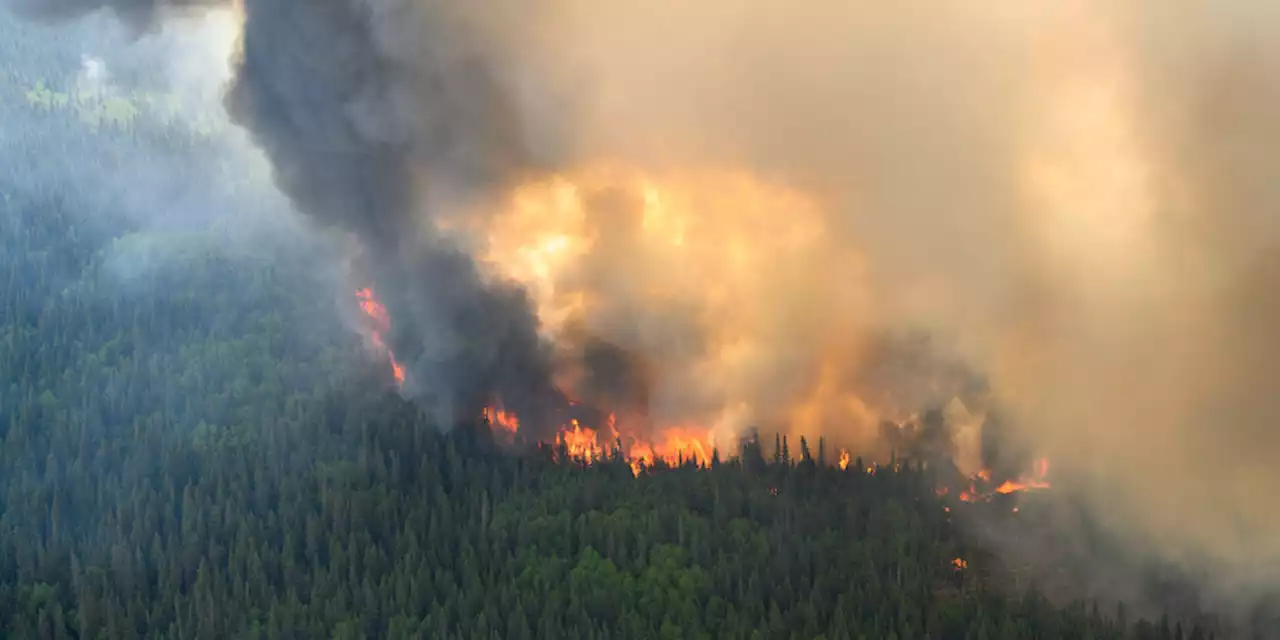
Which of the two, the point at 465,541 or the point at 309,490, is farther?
the point at 309,490

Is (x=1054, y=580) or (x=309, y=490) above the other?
(x=309, y=490)

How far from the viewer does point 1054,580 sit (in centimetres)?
11788

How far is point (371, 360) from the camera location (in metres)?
170

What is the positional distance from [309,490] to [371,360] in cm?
2872

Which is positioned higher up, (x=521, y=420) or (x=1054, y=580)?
(x=521, y=420)

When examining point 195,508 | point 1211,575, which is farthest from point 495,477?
point 1211,575

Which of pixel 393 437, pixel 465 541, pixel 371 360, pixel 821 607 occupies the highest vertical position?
pixel 371 360

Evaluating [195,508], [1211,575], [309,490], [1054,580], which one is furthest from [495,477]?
[1211,575]

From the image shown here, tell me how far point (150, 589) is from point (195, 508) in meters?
10.8

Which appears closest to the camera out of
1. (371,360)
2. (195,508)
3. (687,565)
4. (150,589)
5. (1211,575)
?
(1211,575)

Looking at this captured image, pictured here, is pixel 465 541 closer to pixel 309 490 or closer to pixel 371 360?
pixel 309 490

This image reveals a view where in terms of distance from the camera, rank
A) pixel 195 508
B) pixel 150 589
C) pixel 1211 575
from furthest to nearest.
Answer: pixel 195 508 → pixel 150 589 → pixel 1211 575

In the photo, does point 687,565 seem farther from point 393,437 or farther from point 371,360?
point 371,360

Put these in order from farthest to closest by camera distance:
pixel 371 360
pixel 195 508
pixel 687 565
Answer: pixel 371 360, pixel 195 508, pixel 687 565
